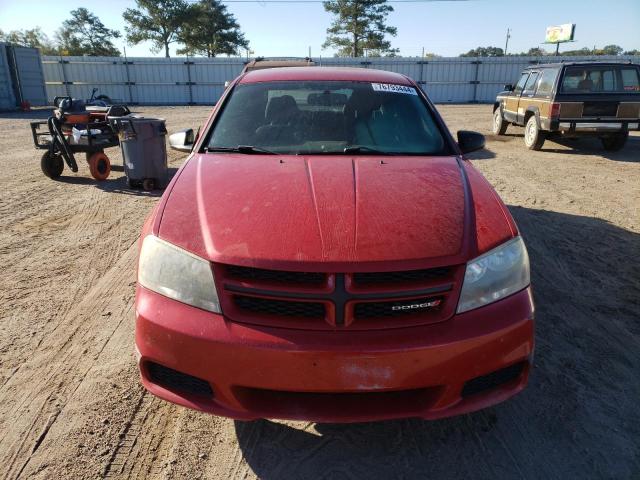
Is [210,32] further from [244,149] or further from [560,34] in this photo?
[244,149]

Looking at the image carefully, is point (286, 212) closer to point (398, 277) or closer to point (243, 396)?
point (398, 277)

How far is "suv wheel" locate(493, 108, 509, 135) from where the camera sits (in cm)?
1250

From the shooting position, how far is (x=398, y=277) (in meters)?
1.77

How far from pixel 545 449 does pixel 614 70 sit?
995 centimetres

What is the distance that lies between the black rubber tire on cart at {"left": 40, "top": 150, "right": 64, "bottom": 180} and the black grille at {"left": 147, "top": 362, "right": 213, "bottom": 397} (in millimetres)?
6795

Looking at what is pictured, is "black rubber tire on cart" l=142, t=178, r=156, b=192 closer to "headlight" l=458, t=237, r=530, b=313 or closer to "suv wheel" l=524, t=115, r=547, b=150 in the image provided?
"headlight" l=458, t=237, r=530, b=313

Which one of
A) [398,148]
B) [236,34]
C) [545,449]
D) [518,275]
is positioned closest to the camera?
[518,275]

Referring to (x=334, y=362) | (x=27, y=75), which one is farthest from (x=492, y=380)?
(x=27, y=75)

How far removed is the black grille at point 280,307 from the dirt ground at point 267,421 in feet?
2.41

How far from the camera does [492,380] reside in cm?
186

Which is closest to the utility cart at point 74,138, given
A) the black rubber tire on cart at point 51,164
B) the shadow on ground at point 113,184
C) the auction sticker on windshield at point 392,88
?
the black rubber tire on cart at point 51,164

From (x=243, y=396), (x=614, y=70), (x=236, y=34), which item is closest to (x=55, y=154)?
(x=243, y=396)

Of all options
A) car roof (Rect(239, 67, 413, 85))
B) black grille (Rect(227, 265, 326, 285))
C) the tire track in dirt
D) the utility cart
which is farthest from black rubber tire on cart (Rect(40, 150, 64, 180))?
black grille (Rect(227, 265, 326, 285))

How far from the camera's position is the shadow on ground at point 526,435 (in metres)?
1.97
